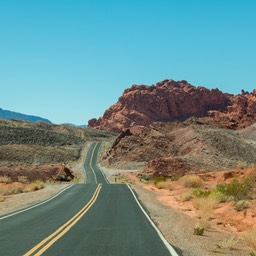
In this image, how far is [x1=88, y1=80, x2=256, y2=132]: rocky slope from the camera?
179 meters

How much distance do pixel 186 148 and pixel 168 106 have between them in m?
101

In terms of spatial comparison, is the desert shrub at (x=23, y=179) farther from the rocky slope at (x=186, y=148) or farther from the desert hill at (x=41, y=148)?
the rocky slope at (x=186, y=148)

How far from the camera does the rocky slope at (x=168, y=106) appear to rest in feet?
588

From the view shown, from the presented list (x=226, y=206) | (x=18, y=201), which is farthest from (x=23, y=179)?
(x=226, y=206)

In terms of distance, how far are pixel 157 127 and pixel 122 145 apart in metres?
17.8

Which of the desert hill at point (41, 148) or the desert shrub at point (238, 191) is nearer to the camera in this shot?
the desert shrub at point (238, 191)

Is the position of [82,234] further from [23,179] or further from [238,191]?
[23,179]

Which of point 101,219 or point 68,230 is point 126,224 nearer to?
point 101,219

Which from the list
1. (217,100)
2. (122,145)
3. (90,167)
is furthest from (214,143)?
(217,100)

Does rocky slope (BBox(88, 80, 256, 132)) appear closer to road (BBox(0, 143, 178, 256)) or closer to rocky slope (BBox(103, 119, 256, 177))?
rocky slope (BBox(103, 119, 256, 177))

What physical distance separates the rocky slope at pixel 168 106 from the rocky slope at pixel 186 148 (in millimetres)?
76765

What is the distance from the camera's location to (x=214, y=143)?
283 ft

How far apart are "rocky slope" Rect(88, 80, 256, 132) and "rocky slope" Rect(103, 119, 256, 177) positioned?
252 ft

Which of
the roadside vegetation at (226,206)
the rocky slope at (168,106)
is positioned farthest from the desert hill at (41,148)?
the roadside vegetation at (226,206)
